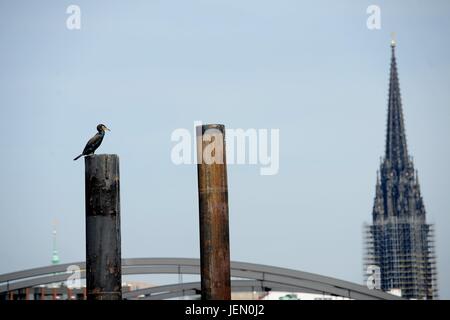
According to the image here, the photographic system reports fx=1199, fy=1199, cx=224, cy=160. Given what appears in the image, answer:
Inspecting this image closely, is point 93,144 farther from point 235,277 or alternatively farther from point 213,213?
point 235,277

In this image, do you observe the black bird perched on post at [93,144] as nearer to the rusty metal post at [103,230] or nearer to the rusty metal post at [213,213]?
the rusty metal post at [103,230]

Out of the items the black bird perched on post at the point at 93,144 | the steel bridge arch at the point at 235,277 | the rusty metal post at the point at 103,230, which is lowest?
the steel bridge arch at the point at 235,277

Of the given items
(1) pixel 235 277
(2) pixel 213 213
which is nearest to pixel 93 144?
(2) pixel 213 213

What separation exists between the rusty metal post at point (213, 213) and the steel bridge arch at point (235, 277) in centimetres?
2939

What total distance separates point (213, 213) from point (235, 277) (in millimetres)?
29929

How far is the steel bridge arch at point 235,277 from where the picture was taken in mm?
45750

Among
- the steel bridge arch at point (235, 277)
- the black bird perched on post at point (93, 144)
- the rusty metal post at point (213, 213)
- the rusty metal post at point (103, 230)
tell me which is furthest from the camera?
the steel bridge arch at point (235, 277)

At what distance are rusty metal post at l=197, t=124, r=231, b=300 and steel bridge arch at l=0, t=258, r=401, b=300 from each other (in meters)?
29.4

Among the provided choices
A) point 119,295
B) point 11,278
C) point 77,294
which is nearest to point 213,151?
point 119,295

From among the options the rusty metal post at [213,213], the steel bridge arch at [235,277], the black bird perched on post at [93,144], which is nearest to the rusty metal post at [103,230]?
the black bird perched on post at [93,144]

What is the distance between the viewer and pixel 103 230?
15.0m

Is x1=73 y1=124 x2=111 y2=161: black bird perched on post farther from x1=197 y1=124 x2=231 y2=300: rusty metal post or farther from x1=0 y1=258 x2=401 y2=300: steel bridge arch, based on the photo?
x1=0 y1=258 x2=401 y2=300: steel bridge arch
